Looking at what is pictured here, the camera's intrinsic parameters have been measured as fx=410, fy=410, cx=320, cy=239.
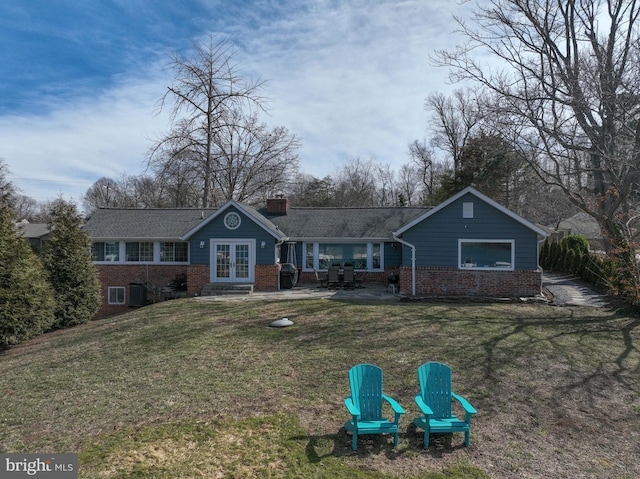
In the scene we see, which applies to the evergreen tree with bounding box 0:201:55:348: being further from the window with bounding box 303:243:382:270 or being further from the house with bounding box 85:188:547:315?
the window with bounding box 303:243:382:270

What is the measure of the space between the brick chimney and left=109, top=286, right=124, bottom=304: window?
27.9 ft

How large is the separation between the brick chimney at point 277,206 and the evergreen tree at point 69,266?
993 cm

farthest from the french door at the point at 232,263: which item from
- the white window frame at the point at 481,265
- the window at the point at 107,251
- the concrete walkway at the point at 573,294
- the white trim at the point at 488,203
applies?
the concrete walkway at the point at 573,294

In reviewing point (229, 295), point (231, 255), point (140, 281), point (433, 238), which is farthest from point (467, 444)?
point (140, 281)

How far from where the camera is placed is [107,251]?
2019cm

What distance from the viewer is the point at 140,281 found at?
19.6m

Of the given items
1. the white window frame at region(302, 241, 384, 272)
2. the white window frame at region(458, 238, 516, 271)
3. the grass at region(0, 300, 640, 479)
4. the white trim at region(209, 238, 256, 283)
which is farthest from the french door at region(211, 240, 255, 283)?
the white window frame at region(458, 238, 516, 271)

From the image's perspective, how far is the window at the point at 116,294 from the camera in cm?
1984

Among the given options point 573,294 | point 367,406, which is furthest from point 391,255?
point 367,406

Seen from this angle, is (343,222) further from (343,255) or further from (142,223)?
(142,223)

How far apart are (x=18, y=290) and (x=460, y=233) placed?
1514 centimetres

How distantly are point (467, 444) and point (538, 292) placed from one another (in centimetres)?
1281

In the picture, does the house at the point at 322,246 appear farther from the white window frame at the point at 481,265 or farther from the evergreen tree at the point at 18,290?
the evergreen tree at the point at 18,290

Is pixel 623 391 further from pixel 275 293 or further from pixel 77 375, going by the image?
pixel 275 293
